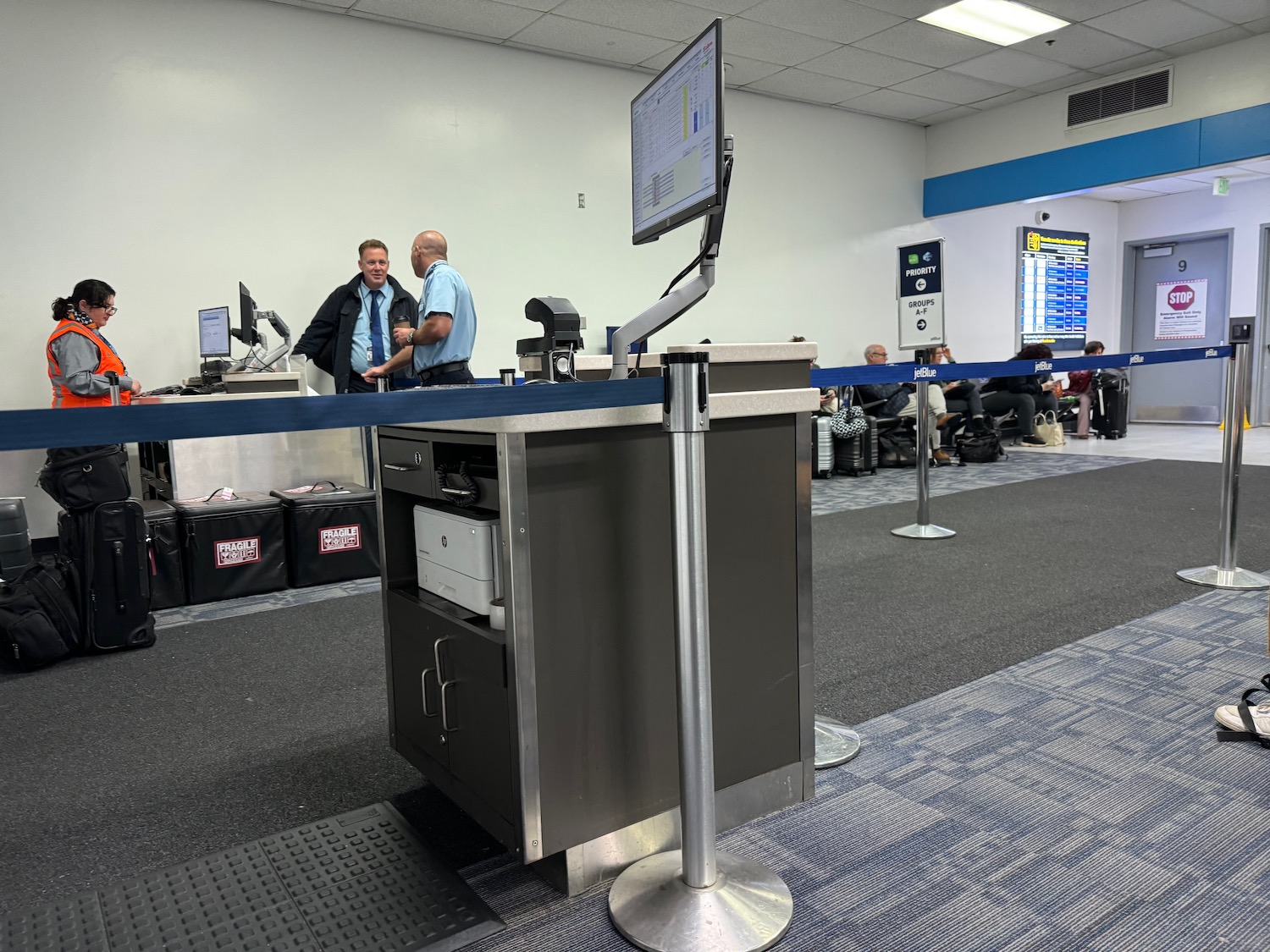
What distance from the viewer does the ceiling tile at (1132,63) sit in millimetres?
7277

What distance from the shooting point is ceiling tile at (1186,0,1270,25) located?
6156 mm

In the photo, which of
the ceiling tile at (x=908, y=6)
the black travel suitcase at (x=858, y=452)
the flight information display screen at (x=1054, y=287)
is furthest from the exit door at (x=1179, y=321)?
the ceiling tile at (x=908, y=6)

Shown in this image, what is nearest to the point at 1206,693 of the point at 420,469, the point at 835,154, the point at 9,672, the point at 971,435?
the point at 420,469

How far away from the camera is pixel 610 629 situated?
1.58 metres

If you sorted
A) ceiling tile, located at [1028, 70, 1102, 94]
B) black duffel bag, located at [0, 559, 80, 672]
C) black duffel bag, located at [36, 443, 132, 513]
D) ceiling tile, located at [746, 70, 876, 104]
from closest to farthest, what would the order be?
1. black duffel bag, located at [0, 559, 80, 672]
2. black duffel bag, located at [36, 443, 132, 513]
3. ceiling tile, located at [746, 70, 876, 104]
4. ceiling tile, located at [1028, 70, 1102, 94]

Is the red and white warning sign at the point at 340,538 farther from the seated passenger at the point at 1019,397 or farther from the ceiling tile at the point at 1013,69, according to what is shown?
the seated passenger at the point at 1019,397

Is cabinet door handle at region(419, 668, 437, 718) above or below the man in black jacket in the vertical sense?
below

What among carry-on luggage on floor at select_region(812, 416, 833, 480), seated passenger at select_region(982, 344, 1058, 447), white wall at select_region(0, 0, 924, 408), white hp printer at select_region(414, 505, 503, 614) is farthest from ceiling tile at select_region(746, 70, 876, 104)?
white hp printer at select_region(414, 505, 503, 614)

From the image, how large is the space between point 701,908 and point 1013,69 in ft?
25.8

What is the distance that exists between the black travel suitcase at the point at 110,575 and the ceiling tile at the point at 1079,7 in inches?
248

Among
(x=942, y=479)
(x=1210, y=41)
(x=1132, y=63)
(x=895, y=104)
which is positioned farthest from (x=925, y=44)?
(x=942, y=479)

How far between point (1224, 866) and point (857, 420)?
5.81m

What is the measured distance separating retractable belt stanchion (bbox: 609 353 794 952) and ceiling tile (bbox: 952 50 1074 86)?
7.01 m

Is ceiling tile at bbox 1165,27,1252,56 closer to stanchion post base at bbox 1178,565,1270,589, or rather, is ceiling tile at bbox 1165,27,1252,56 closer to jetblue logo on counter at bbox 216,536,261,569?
stanchion post base at bbox 1178,565,1270,589
